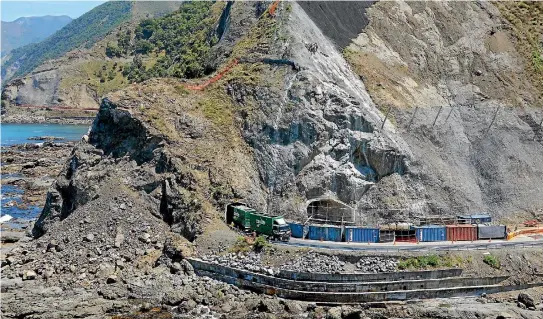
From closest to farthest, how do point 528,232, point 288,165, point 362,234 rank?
1. point 362,234
2. point 528,232
3. point 288,165

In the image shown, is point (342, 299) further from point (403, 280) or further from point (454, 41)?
point (454, 41)

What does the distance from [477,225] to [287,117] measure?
1749cm

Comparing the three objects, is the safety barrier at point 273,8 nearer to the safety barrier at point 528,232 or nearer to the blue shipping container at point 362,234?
the blue shipping container at point 362,234

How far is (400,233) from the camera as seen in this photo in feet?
152

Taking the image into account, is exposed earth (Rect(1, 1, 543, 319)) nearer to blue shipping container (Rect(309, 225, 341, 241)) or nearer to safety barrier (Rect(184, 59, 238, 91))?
safety barrier (Rect(184, 59, 238, 91))

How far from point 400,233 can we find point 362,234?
308cm

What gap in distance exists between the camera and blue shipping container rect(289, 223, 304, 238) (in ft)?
152

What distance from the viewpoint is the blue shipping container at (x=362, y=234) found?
45.7 m

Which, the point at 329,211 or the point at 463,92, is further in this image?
the point at 463,92

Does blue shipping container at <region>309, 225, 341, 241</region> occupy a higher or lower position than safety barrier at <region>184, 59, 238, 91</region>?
lower

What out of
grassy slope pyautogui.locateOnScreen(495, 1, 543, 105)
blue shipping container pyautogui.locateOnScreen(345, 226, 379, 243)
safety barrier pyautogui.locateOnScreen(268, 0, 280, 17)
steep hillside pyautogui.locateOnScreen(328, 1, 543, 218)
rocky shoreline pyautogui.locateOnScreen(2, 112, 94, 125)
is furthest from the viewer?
rocky shoreline pyautogui.locateOnScreen(2, 112, 94, 125)

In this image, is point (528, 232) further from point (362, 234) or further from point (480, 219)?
point (362, 234)

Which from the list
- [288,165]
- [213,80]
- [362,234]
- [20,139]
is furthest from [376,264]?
[20,139]

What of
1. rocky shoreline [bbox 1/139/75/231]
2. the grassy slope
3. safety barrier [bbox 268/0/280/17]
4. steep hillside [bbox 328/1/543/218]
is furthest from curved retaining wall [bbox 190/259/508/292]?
rocky shoreline [bbox 1/139/75/231]
